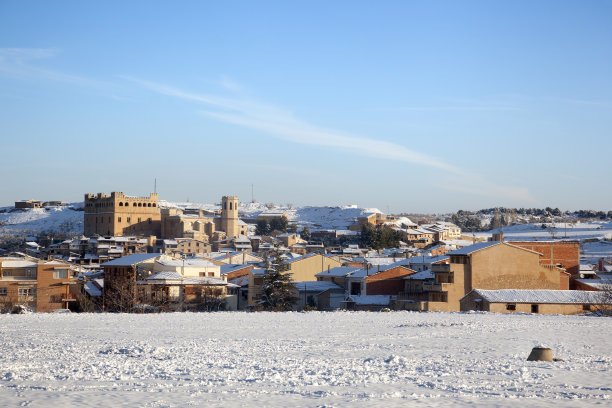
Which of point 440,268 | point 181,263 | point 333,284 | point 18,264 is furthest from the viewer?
point 181,263

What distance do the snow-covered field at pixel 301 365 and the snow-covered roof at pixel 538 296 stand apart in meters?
10.9

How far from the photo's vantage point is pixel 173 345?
19438 millimetres

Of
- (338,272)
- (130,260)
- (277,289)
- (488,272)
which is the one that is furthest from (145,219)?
(488,272)

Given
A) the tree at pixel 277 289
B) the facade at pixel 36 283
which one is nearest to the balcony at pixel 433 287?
the tree at pixel 277 289

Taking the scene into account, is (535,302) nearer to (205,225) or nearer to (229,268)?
(229,268)

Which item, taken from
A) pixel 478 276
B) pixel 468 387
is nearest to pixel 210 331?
pixel 468 387

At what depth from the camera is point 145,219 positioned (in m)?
147

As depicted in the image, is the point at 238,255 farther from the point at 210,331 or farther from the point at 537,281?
the point at 210,331

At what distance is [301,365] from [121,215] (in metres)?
133

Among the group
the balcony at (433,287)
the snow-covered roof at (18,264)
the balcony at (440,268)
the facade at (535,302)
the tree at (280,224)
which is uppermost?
the tree at (280,224)

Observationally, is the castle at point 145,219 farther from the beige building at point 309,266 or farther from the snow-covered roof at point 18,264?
the snow-covered roof at point 18,264

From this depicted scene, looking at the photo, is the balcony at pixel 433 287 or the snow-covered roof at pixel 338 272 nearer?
the balcony at pixel 433 287

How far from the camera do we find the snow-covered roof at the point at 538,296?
3738 centimetres

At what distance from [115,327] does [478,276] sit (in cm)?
2336
